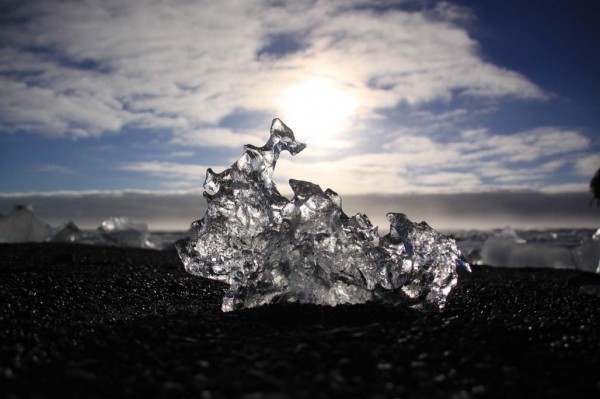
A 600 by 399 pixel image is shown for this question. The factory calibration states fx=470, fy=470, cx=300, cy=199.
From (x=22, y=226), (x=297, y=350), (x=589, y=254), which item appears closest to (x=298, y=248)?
(x=297, y=350)

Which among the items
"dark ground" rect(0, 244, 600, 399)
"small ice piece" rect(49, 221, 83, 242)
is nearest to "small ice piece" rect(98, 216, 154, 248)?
"small ice piece" rect(49, 221, 83, 242)

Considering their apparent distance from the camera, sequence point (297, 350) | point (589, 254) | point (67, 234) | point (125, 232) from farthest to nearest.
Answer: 1. point (125, 232)
2. point (67, 234)
3. point (589, 254)
4. point (297, 350)

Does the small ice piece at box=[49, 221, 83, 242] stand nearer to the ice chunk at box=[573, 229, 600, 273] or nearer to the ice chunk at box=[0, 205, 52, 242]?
the ice chunk at box=[0, 205, 52, 242]

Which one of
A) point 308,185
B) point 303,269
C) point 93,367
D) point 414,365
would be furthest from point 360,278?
point 93,367

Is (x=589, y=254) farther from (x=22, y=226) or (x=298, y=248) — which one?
(x=22, y=226)

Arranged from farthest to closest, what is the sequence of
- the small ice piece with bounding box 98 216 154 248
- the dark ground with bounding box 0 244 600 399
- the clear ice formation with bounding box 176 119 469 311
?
the small ice piece with bounding box 98 216 154 248 → the clear ice formation with bounding box 176 119 469 311 → the dark ground with bounding box 0 244 600 399

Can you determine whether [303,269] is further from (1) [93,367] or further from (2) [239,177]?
(1) [93,367]
